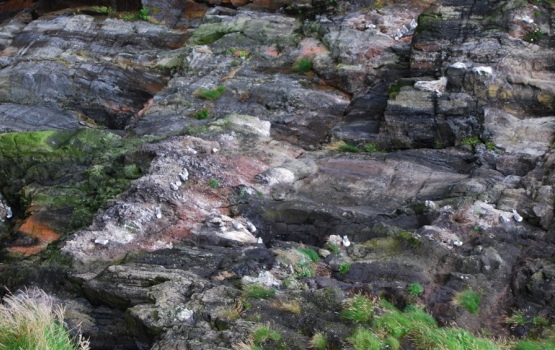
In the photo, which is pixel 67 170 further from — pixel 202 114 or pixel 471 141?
pixel 471 141

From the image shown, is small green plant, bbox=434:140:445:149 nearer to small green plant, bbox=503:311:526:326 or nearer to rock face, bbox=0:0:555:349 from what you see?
rock face, bbox=0:0:555:349

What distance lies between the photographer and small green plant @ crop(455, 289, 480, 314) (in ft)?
26.2

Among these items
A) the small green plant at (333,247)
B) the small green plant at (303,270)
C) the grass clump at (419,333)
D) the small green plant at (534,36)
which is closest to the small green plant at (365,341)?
the grass clump at (419,333)

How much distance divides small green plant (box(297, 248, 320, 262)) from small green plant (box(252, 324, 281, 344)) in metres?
2.39

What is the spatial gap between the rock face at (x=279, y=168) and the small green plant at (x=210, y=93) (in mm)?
76

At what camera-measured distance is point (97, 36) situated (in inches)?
790

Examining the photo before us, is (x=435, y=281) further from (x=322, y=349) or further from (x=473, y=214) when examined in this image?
(x=322, y=349)

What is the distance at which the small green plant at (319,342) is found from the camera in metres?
6.82

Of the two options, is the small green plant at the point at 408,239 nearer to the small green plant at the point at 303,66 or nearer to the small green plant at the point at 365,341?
the small green plant at the point at 365,341

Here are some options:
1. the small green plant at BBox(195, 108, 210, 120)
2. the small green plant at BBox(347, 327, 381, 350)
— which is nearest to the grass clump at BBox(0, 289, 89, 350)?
the small green plant at BBox(347, 327, 381, 350)

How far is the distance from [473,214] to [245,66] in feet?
29.8

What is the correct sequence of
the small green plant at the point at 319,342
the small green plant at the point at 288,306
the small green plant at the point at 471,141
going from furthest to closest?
the small green plant at the point at 471,141 < the small green plant at the point at 288,306 < the small green plant at the point at 319,342

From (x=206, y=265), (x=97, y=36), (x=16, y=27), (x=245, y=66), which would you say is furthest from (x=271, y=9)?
(x=206, y=265)

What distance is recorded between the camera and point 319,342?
684 centimetres
